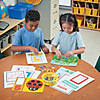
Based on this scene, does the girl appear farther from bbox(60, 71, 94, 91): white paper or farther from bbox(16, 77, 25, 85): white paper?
bbox(16, 77, 25, 85): white paper

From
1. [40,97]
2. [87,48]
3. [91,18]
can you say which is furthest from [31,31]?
[91,18]

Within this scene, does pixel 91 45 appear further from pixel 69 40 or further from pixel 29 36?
pixel 29 36

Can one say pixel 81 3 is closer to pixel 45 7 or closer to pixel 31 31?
pixel 45 7

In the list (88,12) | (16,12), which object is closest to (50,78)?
(16,12)

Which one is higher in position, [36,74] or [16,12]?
[16,12]

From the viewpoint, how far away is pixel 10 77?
208 centimetres

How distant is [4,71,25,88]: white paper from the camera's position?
1.98 meters

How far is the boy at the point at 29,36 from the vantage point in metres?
2.48

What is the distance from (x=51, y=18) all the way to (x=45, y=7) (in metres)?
0.26

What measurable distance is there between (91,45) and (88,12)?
130 cm

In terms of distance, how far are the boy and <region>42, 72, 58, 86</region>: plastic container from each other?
1.44ft

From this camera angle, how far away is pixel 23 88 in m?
1.92

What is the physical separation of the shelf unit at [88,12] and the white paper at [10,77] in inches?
152

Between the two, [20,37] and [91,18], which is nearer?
[20,37]
